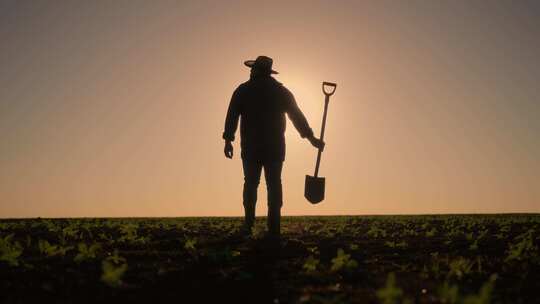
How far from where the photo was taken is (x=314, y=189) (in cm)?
835

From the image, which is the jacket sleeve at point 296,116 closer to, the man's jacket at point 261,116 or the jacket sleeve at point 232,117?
the man's jacket at point 261,116

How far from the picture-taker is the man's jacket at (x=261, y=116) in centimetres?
717

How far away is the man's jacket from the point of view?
7172 millimetres

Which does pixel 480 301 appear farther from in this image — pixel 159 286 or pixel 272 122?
pixel 272 122

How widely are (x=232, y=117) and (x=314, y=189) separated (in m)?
2.02

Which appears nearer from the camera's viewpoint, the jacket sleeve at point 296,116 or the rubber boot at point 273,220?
the rubber boot at point 273,220

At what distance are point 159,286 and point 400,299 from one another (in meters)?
1.73

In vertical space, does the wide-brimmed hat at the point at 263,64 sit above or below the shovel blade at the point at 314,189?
above

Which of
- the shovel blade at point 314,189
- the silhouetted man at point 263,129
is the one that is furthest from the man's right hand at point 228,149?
the shovel blade at point 314,189

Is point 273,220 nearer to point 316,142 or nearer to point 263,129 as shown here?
point 263,129

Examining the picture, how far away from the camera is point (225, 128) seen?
25.1 ft

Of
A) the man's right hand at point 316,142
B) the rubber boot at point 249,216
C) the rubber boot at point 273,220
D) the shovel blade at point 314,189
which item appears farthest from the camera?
the shovel blade at point 314,189

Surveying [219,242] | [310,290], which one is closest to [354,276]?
[310,290]

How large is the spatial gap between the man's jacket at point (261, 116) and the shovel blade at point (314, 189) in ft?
4.20
